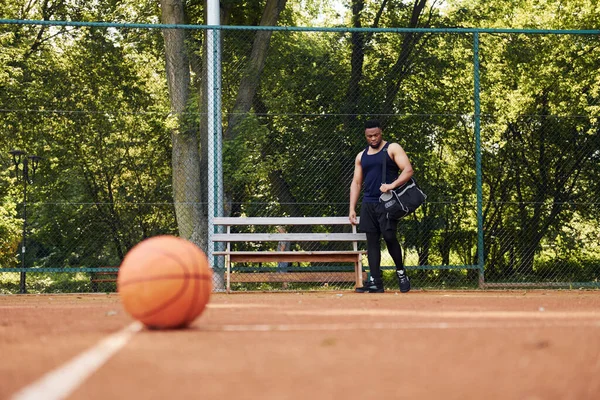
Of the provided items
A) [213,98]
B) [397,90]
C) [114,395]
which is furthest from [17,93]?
[114,395]

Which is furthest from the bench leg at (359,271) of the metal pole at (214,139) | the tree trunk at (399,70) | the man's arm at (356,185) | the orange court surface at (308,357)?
the orange court surface at (308,357)

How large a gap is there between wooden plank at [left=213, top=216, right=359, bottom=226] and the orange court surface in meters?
4.64

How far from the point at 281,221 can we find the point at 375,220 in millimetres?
1738

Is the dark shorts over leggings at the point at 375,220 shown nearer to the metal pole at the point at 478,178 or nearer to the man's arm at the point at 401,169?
the man's arm at the point at 401,169

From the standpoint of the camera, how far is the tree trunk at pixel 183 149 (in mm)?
12500

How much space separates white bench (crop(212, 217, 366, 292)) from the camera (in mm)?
11523

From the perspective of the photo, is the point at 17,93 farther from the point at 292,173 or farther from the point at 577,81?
the point at 577,81

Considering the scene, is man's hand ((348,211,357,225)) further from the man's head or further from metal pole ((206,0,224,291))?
metal pole ((206,0,224,291))

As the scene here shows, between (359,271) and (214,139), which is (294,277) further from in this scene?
(214,139)

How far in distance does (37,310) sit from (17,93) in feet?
21.7

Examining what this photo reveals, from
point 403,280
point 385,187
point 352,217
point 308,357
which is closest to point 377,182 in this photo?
→ point 385,187

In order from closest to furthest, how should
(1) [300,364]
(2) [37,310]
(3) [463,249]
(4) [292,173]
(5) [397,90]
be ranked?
(1) [300,364], (2) [37,310], (4) [292,173], (5) [397,90], (3) [463,249]

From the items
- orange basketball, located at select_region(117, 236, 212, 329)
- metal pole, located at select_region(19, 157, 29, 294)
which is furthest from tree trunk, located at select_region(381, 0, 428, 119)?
orange basketball, located at select_region(117, 236, 212, 329)

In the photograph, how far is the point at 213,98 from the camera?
1188 cm
